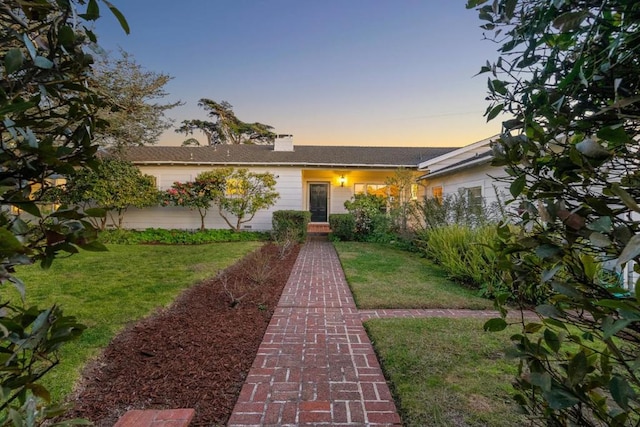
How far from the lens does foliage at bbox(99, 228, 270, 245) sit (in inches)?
490

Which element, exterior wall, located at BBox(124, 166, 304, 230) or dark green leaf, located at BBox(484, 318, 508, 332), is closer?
dark green leaf, located at BBox(484, 318, 508, 332)

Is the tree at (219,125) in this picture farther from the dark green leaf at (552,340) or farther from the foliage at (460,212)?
the dark green leaf at (552,340)

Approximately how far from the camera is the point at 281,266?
8.05m

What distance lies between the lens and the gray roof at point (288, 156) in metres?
14.5

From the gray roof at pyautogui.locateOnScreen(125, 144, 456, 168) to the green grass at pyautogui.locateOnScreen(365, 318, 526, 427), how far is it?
434 inches

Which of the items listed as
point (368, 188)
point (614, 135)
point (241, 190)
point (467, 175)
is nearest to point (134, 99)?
point (241, 190)

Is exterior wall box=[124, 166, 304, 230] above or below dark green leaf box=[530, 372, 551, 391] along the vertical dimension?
above

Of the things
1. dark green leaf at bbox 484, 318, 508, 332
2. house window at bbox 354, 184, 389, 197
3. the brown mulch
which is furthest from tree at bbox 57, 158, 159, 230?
dark green leaf at bbox 484, 318, 508, 332

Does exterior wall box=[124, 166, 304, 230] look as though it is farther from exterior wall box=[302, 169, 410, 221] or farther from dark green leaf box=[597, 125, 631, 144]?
dark green leaf box=[597, 125, 631, 144]

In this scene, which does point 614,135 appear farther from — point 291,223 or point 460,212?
point 291,223

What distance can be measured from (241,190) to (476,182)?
8650mm

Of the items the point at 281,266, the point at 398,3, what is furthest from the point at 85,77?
the point at 398,3

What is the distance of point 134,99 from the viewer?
11961mm

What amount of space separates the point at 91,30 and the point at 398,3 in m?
8.98
